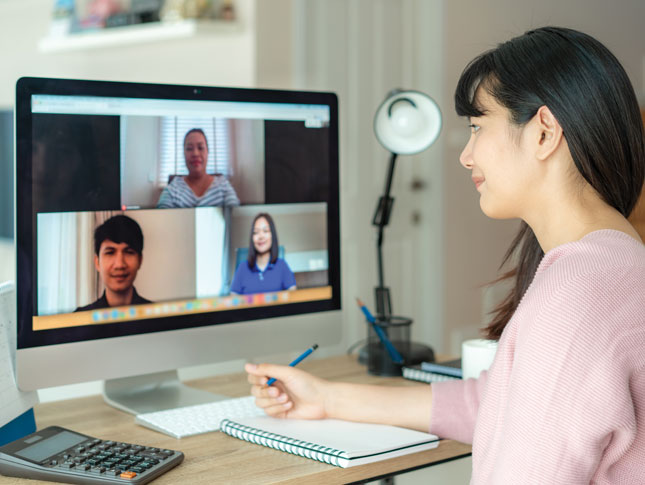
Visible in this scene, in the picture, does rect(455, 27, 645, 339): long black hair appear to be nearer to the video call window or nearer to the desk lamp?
the video call window

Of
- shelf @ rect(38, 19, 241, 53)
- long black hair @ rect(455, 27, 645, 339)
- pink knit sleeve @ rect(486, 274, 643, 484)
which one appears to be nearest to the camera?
pink knit sleeve @ rect(486, 274, 643, 484)

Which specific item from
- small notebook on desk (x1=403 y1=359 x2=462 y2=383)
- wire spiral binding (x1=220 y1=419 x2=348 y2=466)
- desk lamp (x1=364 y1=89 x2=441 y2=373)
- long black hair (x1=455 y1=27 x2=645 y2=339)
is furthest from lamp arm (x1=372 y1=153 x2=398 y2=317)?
long black hair (x1=455 y1=27 x2=645 y2=339)

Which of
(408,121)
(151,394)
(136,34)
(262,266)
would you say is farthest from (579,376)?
(136,34)

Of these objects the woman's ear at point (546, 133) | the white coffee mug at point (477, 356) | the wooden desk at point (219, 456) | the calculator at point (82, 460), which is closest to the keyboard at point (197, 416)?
the wooden desk at point (219, 456)

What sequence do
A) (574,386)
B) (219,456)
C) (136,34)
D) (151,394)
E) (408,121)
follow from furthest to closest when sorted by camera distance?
(136,34) → (408,121) → (151,394) → (219,456) → (574,386)

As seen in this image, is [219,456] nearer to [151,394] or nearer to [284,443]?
[284,443]

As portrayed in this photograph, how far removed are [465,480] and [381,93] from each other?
2106mm

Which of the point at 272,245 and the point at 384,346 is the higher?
the point at 272,245

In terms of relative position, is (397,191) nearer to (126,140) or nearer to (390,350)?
(390,350)

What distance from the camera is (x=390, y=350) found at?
1.53 m

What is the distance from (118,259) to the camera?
1.24 m

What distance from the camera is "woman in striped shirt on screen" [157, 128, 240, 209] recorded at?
4.22ft

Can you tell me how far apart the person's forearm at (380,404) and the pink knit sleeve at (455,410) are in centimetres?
1

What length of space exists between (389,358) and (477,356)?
20cm
